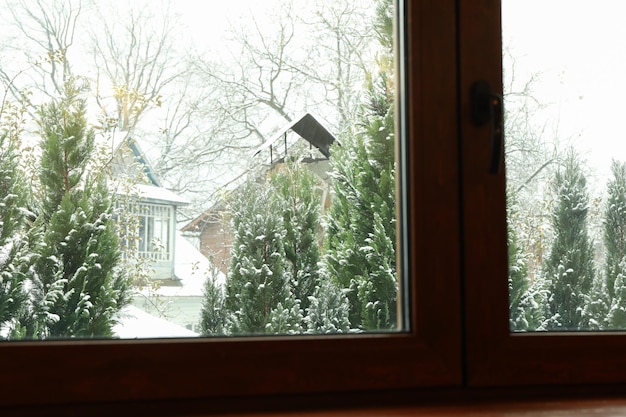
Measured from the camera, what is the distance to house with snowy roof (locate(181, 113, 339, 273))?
4.00ft

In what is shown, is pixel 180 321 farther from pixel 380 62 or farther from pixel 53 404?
pixel 380 62

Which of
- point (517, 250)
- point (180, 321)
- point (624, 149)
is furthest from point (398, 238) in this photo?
point (624, 149)

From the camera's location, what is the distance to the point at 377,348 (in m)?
1.16

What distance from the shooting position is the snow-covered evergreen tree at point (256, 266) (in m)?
1.20

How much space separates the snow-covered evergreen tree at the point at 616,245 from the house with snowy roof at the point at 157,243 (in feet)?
2.34

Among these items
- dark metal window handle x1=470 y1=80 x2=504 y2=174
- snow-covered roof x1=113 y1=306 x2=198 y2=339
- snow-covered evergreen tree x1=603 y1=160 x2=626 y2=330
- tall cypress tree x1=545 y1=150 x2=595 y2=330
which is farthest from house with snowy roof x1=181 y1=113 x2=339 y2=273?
snow-covered evergreen tree x1=603 y1=160 x2=626 y2=330

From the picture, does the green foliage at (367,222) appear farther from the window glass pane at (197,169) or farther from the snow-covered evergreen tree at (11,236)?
the snow-covered evergreen tree at (11,236)

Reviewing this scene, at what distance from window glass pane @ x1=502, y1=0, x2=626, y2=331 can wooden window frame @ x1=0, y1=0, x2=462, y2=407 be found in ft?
0.54

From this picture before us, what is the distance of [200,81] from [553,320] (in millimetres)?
745

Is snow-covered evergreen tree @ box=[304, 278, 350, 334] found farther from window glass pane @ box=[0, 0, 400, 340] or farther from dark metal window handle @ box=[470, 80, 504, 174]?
dark metal window handle @ box=[470, 80, 504, 174]

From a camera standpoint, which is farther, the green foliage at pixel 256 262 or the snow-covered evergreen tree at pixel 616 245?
the snow-covered evergreen tree at pixel 616 245

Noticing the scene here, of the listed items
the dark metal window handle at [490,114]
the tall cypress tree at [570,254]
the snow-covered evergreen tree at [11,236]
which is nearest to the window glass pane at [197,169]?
the snow-covered evergreen tree at [11,236]

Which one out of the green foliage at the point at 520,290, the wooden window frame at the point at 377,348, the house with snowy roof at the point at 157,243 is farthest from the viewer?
the green foliage at the point at 520,290

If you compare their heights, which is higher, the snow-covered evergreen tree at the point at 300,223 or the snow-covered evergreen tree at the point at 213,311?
the snow-covered evergreen tree at the point at 300,223
